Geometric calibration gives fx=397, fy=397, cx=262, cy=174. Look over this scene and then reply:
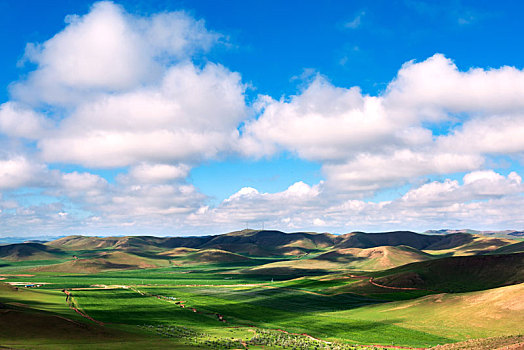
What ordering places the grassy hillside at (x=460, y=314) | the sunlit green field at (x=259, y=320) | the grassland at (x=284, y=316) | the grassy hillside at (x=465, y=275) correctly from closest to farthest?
the grassland at (x=284, y=316) < the sunlit green field at (x=259, y=320) < the grassy hillside at (x=460, y=314) < the grassy hillside at (x=465, y=275)

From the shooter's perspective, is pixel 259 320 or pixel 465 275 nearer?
pixel 259 320

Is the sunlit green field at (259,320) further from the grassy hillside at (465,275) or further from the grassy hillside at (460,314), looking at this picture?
the grassy hillside at (465,275)

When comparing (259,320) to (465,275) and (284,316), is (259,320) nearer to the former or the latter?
(284,316)

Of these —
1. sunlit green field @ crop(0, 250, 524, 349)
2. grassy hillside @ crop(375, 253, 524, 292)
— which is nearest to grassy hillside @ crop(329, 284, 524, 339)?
sunlit green field @ crop(0, 250, 524, 349)

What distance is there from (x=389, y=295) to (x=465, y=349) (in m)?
111

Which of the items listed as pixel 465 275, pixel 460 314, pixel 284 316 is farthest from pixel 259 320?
pixel 465 275

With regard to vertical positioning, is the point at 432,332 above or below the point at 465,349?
below

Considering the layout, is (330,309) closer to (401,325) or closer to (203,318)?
(401,325)

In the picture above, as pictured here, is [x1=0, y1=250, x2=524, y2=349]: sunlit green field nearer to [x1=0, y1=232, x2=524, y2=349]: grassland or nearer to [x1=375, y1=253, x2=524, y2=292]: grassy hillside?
[x1=0, y1=232, x2=524, y2=349]: grassland

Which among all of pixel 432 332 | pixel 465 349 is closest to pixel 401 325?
pixel 432 332

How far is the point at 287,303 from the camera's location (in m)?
148

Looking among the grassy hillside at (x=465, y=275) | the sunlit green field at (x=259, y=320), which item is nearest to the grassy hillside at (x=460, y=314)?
the sunlit green field at (x=259, y=320)

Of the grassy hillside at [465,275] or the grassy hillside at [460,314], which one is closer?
the grassy hillside at [460,314]

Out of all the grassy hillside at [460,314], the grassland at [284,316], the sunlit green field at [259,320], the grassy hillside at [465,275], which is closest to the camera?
the grassland at [284,316]
